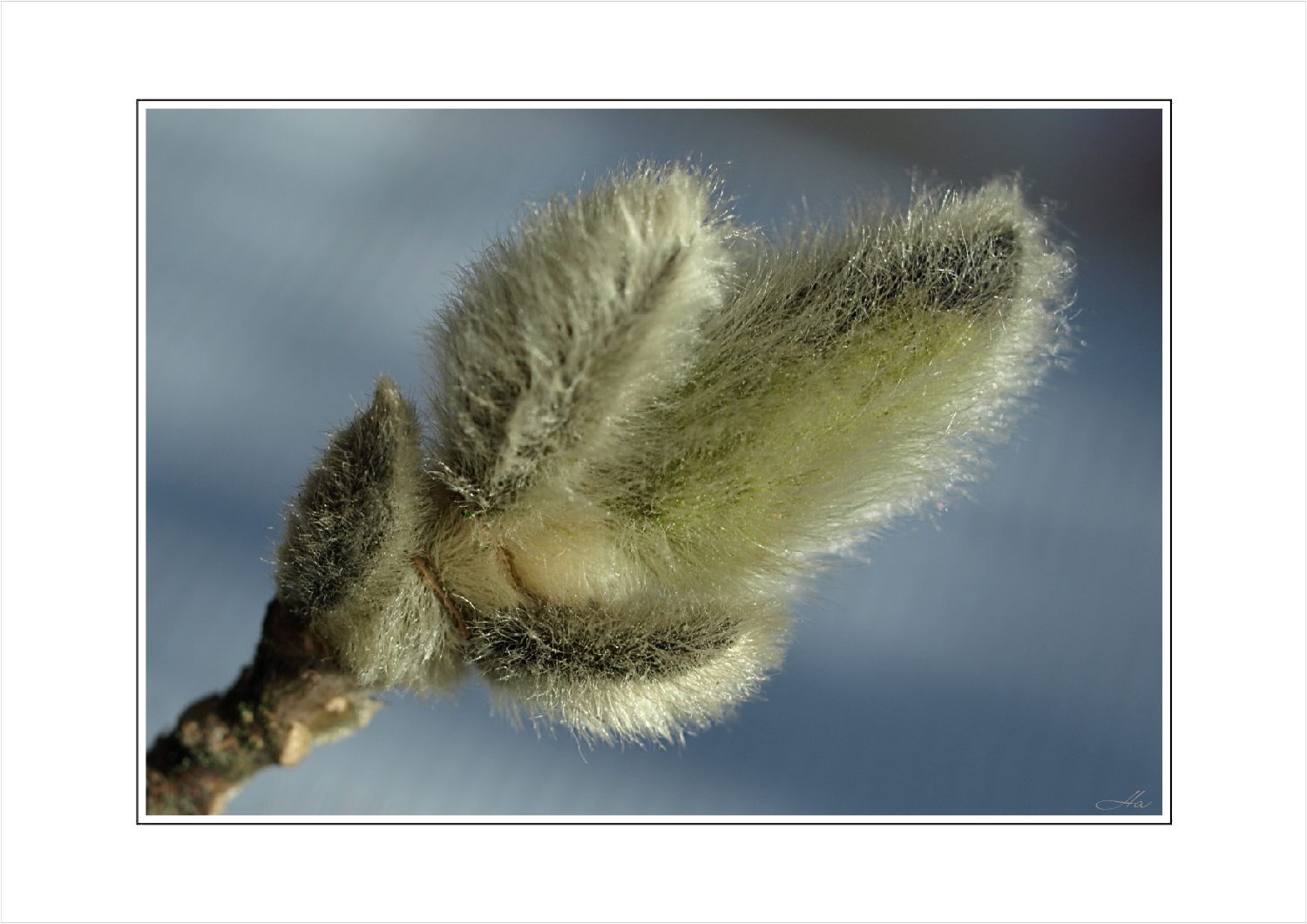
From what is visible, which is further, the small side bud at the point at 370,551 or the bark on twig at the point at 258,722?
the bark on twig at the point at 258,722

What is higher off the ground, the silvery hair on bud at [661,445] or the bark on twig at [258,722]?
the silvery hair on bud at [661,445]

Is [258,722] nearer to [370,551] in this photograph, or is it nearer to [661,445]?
[370,551]

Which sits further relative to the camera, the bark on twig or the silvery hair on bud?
the bark on twig

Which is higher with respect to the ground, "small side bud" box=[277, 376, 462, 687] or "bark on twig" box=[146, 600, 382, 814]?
"small side bud" box=[277, 376, 462, 687]

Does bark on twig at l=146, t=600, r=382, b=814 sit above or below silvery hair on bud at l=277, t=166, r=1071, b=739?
below

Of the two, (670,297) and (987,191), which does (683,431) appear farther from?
(987,191)
